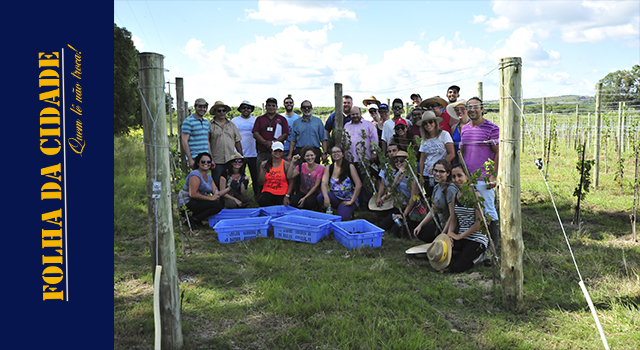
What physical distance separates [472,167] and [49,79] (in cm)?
404

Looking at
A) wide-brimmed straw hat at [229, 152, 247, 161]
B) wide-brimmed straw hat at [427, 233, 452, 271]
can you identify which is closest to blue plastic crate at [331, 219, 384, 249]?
wide-brimmed straw hat at [427, 233, 452, 271]

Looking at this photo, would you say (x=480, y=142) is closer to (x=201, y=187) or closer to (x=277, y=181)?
(x=277, y=181)

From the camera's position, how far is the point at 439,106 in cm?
582

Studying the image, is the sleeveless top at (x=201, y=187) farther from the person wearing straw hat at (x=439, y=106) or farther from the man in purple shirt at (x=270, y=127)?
the person wearing straw hat at (x=439, y=106)

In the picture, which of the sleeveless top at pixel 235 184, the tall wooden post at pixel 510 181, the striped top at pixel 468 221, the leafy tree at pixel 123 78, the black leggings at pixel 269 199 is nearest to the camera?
the tall wooden post at pixel 510 181

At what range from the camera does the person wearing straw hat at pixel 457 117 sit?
5.20 meters


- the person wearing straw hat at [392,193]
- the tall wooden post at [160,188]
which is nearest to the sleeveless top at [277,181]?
the person wearing straw hat at [392,193]

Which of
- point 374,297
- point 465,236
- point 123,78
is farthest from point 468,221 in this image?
point 123,78

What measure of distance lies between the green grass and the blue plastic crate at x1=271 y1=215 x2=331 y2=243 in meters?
0.12

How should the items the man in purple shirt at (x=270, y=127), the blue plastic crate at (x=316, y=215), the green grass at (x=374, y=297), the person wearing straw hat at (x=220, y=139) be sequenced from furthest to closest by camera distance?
1. the man in purple shirt at (x=270, y=127)
2. the person wearing straw hat at (x=220, y=139)
3. the blue plastic crate at (x=316, y=215)
4. the green grass at (x=374, y=297)

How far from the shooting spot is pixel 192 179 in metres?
5.67

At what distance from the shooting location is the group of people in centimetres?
456

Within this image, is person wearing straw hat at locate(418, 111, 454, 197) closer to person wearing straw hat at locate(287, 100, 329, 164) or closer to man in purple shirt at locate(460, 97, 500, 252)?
man in purple shirt at locate(460, 97, 500, 252)

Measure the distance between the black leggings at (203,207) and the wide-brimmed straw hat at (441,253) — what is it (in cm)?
300
